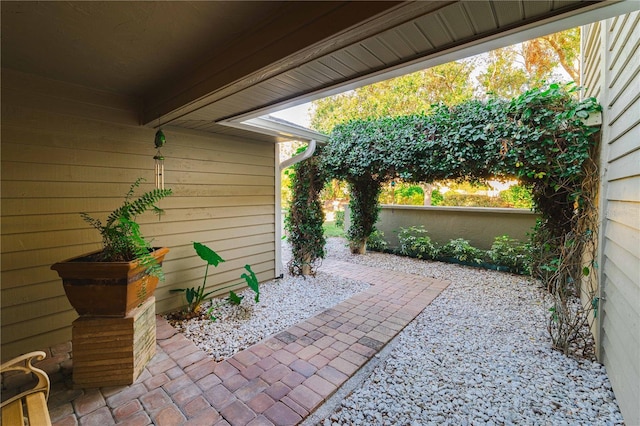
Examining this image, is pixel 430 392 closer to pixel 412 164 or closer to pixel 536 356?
pixel 536 356

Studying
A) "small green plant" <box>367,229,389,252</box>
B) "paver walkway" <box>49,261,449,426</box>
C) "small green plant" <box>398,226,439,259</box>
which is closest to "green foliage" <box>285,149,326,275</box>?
"paver walkway" <box>49,261,449,426</box>

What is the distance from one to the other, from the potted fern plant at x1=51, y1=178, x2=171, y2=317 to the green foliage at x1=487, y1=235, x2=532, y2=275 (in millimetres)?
5383

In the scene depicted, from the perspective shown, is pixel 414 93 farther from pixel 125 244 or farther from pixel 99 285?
pixel 99 285

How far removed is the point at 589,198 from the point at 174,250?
4524 mm

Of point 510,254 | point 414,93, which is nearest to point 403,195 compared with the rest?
point 414,93

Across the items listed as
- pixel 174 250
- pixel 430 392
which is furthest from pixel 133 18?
pixel 430 392

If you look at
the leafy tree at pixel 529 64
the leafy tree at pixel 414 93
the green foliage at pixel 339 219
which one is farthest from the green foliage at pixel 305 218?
the leafy tree at pixel 529 64

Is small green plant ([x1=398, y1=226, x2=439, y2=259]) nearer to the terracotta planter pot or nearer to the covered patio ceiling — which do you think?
the covered patio ceiling

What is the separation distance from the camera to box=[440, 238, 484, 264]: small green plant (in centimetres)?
521

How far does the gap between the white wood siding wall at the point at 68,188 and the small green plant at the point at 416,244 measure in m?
4.28

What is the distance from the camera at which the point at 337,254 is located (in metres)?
6.31

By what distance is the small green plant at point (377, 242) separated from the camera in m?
6.58

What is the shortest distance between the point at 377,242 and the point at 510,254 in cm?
273

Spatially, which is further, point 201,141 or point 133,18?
point 201,141
